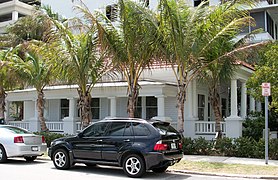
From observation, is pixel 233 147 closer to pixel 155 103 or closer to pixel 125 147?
pixel 125 147

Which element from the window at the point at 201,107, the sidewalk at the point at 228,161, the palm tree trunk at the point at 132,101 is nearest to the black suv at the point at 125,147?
the sidewalk at the point at 228,161

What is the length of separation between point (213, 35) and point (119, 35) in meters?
4.11

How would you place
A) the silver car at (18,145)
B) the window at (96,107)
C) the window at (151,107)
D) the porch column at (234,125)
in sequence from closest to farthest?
the silver car at (18,145)
the porch column at (234,125)
the window at (151,107)
the window at (96,107)

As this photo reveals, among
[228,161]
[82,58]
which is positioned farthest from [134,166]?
[82,58]

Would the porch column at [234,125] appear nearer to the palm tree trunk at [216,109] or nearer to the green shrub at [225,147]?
the palm tree trunk at [216,109]

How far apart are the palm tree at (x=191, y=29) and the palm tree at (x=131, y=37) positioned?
0.70 metres

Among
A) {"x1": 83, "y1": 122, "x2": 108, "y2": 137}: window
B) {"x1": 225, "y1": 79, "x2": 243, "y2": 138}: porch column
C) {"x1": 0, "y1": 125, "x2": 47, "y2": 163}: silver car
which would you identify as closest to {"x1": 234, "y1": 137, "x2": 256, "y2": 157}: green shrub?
{"x1": 225, "y1": 79, "x2": 243, "y2": 138}: porch column

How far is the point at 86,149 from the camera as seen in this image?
11273mm

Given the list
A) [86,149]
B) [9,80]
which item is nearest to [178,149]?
[86,149]

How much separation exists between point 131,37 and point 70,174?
22.9 feet

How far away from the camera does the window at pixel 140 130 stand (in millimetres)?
10443

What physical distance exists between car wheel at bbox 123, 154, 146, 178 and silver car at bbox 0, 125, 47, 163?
14.9ft

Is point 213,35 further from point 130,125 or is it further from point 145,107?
point 145,107

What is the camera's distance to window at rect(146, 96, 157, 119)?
21.7 meters
